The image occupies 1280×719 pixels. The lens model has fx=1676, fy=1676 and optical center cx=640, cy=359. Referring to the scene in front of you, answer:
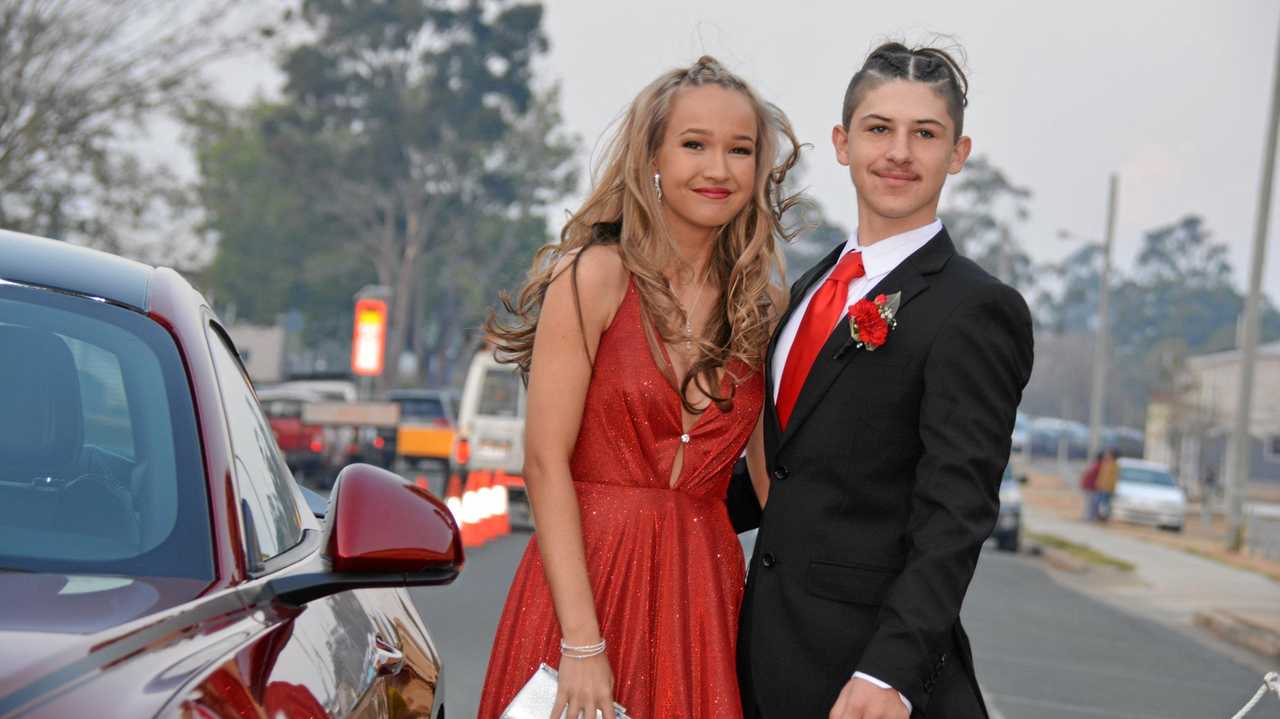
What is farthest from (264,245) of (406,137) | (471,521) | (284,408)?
(471,521)

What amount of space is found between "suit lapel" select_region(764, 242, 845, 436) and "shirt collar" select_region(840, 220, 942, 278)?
0.15 meters

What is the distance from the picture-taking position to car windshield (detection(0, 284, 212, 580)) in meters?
2.29

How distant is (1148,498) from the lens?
122 ft

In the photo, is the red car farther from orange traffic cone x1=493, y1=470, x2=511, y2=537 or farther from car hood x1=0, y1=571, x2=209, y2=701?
orange traffic cone x1=493, y1=470, x2=511, y2=537

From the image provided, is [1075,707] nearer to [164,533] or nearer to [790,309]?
[790,309]

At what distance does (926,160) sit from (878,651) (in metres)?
0.87

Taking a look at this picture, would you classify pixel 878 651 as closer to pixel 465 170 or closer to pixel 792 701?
pixel 792 701

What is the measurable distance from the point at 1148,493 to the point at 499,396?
19973 millimetres

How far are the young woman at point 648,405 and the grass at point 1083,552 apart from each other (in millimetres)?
20224

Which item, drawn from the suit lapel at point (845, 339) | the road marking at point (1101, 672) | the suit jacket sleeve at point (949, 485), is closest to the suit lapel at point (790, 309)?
the suit lapel at point (845, 339)

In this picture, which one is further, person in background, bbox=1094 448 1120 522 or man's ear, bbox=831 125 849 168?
person in background, bbox=1094 448 1120 522

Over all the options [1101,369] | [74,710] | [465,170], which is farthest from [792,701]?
[465,170]

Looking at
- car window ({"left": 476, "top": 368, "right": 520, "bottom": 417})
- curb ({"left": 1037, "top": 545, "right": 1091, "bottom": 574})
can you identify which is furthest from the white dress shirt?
curb ({"left": 1037, "top": 545, "right": 1091, "bottom": 574})

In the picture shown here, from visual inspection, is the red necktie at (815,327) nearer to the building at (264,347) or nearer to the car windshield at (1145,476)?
the car windshield at (1145,476)
